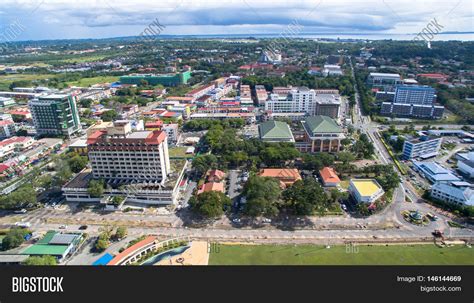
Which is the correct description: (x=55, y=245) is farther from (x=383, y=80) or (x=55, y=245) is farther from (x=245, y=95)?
(x=383, y=80)

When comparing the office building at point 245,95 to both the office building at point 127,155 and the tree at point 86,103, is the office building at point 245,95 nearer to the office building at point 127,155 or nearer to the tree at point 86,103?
the office building at point 127,155

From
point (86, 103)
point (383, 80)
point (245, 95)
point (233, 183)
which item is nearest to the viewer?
point (233, 183)

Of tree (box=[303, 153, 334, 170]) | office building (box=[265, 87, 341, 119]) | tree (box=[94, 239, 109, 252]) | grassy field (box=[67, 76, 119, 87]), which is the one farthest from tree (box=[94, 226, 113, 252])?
grassy field (box=[67, 76, 119, 87])

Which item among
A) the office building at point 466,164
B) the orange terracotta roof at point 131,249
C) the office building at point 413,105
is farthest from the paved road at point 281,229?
the office building at point 413,105

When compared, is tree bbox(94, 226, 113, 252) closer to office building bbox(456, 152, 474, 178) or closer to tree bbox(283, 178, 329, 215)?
tree bbox(283, 178, 329, 215)

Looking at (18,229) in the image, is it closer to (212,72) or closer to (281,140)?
(281,140)

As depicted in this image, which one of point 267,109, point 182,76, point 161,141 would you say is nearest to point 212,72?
point 182,76

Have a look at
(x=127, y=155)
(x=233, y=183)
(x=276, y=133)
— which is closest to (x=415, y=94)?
(x=276, y=133)
